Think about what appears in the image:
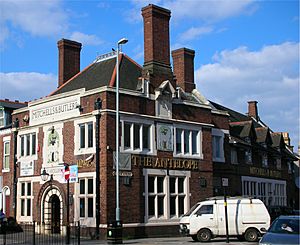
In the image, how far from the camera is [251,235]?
2541 cm

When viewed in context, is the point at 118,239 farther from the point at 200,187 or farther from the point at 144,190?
the point at 200,187

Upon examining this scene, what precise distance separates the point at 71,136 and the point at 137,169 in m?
4.32

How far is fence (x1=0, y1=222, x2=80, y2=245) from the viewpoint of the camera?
24.0 m

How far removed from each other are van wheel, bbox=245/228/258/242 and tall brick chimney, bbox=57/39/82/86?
1770cm

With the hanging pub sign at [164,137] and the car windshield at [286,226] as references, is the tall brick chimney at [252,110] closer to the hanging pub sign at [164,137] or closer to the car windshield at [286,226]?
the hanging pub sign at [164,137]

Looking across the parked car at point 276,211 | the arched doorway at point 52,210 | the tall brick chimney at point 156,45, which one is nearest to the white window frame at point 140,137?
the tall brick chimney at point 156,45

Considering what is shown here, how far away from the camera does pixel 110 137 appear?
2866 cm

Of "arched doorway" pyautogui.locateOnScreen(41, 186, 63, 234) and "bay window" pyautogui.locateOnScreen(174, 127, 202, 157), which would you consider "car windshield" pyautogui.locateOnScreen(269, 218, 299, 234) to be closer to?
"bay window" pyautogui.locateOnScreen(174, 127, 202, 157)

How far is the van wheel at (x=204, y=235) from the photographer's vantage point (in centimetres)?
2536

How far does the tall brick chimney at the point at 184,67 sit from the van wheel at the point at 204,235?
15369 millimetres

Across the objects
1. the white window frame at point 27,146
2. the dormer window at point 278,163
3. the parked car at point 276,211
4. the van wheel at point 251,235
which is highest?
the white window frame at point 27,146

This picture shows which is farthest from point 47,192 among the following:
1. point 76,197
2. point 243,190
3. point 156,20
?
point 243,190

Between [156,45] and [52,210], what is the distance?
1185cm

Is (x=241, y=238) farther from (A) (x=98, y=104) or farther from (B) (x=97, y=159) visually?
(A) (x=98, y=104)
